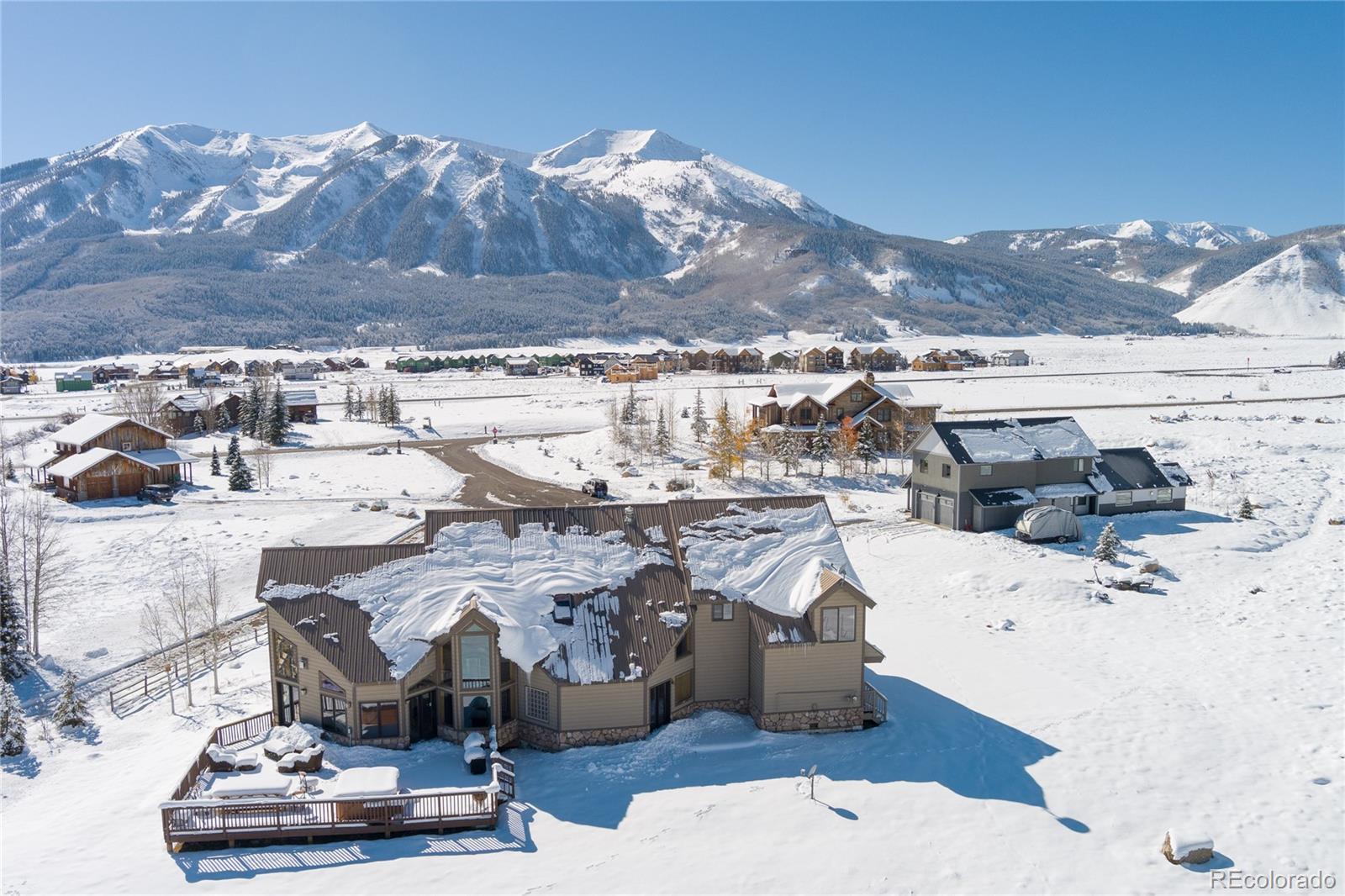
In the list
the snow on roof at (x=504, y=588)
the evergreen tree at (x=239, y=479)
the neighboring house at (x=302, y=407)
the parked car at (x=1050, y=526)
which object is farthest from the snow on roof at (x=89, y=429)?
the parked car at (x=1050, y=526)

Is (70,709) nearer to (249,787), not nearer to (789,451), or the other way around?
(249,787)

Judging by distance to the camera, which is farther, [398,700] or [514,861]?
[398,700]

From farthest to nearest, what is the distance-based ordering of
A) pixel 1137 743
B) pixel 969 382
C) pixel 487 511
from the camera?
1. pixel 969 382
2. pixel 487 511
3. pixel 1137 743

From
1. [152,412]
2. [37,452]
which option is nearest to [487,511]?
[37,452]

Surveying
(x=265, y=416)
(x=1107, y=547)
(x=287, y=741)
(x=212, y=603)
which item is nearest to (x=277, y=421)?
(x=265, y=416)

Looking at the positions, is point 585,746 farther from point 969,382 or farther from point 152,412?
point 969,382
